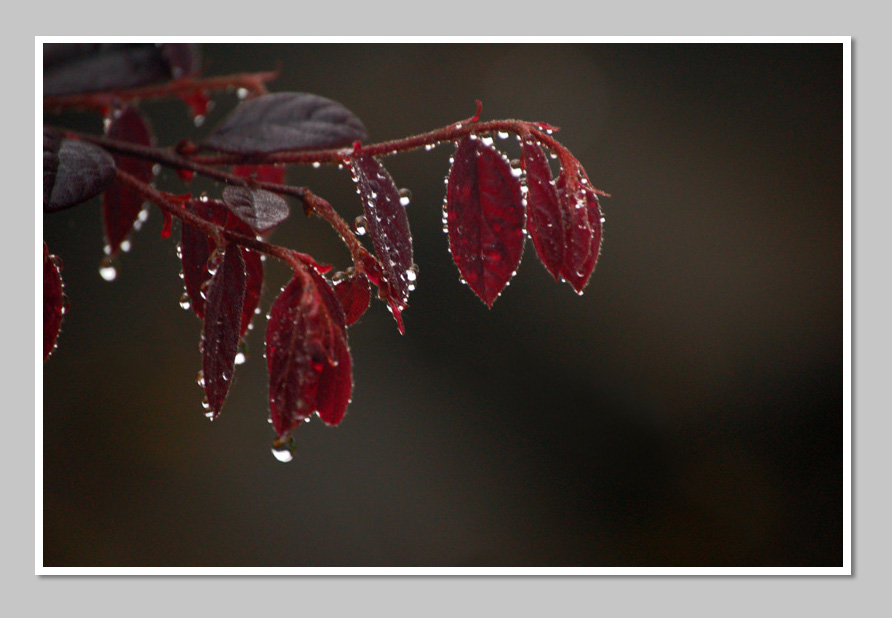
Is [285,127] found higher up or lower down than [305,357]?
higher up

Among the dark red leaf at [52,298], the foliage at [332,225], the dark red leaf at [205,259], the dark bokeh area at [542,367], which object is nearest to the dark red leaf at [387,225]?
the foliage at [332,225]

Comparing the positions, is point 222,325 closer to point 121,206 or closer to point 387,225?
point 387,225

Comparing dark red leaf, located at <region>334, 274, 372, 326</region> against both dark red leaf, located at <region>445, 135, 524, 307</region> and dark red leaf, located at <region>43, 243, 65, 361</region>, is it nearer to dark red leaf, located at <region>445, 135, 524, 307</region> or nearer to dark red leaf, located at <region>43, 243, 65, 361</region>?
dark red leaf, located at <region>445, 135, 524, 307</region>

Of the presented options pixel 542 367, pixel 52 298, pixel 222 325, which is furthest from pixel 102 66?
pixel 542 367

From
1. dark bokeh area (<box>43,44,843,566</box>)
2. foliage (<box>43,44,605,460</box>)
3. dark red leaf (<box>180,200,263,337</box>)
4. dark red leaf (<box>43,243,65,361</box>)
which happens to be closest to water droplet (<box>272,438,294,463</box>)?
foliage (<box>43,44,605,460</box>)

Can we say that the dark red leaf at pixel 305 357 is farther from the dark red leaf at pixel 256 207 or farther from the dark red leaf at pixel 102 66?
the dark red leaf at pixel 102 66

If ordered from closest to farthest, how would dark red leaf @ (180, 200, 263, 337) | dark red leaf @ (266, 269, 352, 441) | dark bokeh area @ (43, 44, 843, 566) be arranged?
dark red leaf @ (266, 269, 352, 441), dark red leaf @ (180, 200, 263, 337), dark bokeh area @ (43, 44, 843, 566)
